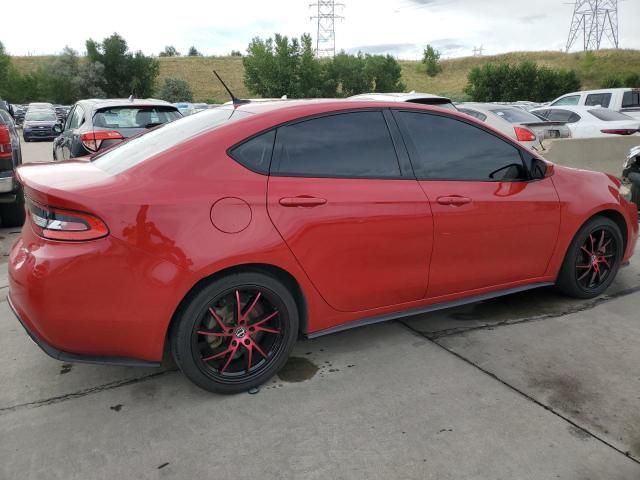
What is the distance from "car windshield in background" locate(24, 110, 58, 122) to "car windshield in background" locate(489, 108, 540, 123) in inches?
875

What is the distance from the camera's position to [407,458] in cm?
235

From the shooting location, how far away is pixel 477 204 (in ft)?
11.0

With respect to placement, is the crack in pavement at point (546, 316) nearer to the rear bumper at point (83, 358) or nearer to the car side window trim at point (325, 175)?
the car side window trim at point (325, 175)

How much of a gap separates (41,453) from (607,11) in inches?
3322

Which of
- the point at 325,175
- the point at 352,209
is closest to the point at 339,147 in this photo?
the point at 325,175

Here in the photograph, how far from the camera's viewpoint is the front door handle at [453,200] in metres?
3.23

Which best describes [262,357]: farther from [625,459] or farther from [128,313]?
[625,459]

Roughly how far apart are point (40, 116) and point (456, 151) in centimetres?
2648

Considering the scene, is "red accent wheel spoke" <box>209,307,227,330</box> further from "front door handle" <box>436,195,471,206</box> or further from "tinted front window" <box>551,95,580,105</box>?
"tinted front window" <box>551,95,580,105</box>

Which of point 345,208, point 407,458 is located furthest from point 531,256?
point 407,458

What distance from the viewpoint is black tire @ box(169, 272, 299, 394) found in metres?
2.62

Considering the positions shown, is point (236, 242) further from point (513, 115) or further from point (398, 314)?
point (513, 115)

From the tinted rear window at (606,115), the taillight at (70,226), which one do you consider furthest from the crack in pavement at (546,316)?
the tinted rear window at (606,115)

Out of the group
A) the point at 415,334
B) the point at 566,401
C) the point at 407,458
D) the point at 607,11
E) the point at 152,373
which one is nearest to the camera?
the point at 407,458
